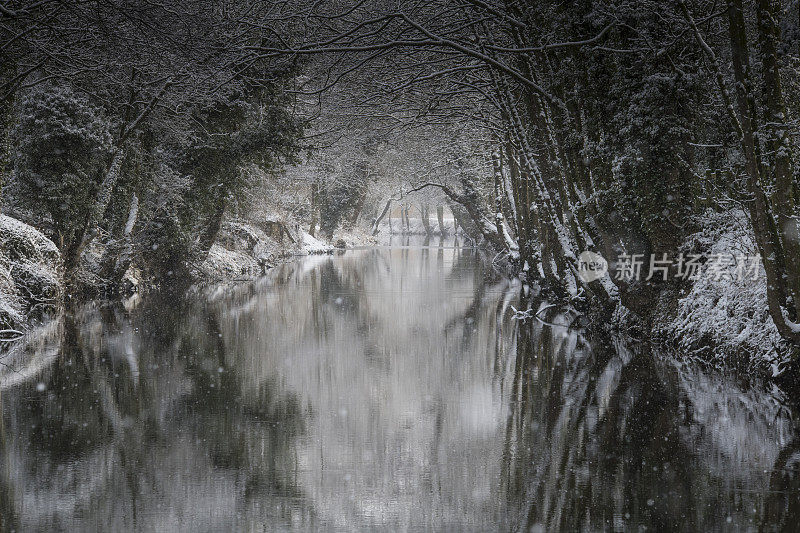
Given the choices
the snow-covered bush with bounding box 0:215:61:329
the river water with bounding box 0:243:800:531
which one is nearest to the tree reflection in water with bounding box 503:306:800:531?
the river water with bounding box 0:243:800:531

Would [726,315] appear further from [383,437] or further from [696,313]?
[383,437]

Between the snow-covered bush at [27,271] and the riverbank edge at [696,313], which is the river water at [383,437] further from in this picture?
the snow-covered bush at [27,271]

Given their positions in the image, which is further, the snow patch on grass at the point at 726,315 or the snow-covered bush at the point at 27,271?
the snow-covered bush at the point at 27,271

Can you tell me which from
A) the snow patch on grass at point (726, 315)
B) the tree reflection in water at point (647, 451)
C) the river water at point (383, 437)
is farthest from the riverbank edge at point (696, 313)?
the river water at point (383, 437)

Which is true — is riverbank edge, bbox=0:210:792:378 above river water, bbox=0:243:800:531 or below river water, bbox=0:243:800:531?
above

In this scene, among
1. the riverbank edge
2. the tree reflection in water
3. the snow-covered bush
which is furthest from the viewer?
the snow-covered bush

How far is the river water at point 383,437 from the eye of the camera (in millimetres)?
5910

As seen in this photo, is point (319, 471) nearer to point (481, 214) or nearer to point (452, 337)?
point (452, 337)

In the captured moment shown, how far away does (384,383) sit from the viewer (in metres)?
11.1

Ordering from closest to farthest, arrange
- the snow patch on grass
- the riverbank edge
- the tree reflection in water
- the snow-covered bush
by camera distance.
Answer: the tree reflection in water < the snow patch on grass < the riverbank edge < the snow-covered bush

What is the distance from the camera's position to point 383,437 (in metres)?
8.14

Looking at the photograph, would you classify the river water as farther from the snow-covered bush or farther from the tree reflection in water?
the snow-covered bush

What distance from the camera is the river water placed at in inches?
233

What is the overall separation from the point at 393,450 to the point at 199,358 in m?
6.48
